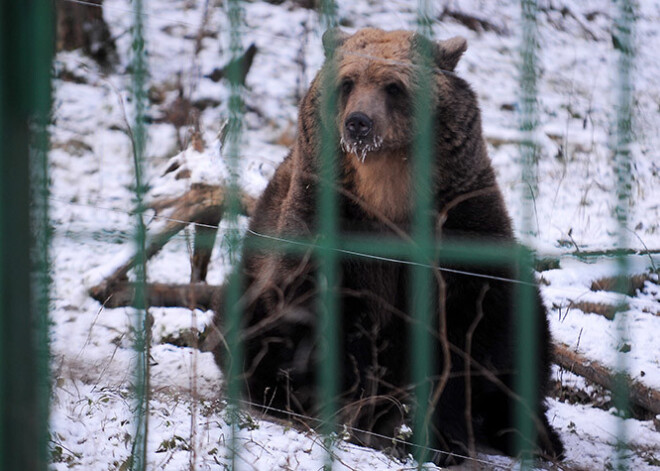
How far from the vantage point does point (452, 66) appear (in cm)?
427

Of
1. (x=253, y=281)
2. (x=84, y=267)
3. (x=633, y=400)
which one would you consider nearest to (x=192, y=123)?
(x=84, y=267)

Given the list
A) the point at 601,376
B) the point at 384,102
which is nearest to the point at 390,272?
the point at 384,102

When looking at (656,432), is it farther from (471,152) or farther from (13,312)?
(13,312)

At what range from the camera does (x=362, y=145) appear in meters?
3.80

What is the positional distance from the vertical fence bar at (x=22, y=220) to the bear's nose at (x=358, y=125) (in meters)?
1.73

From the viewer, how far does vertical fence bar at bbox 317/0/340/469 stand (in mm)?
2570

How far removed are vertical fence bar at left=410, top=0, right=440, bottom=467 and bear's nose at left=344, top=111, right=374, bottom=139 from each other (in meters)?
0.23

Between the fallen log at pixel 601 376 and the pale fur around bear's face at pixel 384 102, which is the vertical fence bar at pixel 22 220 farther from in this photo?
the fallen log at pixel 601 376

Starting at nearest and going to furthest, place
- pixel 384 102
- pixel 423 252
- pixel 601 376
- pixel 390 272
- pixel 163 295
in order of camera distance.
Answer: pixel 423 252, pixel 384 102, pixel 390 272, pixel 601 376, pixel 163 295

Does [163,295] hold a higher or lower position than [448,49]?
lower

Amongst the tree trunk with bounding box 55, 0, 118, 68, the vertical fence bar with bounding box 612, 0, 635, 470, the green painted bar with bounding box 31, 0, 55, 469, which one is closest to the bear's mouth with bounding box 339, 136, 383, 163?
the vertical fence bar with bounding box 612, 0, 635, 470

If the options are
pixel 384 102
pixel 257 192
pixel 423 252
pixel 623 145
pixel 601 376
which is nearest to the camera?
pixel 623 145

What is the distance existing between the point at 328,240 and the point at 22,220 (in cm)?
83

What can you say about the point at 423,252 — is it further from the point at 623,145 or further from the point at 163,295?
the point at 163,295
